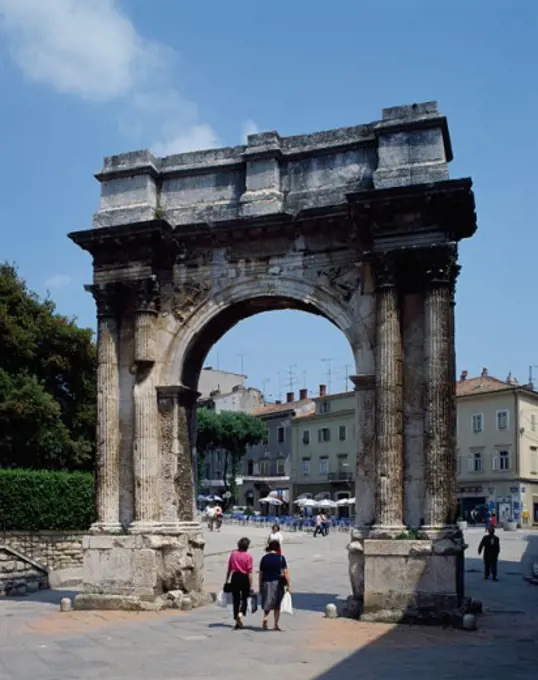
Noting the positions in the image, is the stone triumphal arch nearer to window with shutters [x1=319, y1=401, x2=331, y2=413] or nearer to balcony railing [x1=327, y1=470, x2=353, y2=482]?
balcony railing [x1=327, y1=470, x2=353, y2=482]

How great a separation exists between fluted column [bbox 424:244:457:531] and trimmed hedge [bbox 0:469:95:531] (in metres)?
12.3

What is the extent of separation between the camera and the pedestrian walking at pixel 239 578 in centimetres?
1194

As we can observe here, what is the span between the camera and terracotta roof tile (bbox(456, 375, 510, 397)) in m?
51.2

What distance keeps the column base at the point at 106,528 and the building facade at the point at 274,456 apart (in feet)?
162

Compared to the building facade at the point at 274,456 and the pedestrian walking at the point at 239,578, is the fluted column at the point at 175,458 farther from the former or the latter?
the building facade at the point at 274,456

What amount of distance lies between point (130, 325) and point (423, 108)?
5.83 metres

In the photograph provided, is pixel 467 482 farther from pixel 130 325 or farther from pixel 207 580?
pixel 130 325

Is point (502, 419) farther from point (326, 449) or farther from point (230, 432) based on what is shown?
point (230, 432)

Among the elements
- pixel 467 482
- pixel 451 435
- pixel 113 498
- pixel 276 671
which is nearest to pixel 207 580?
pixel 113 498

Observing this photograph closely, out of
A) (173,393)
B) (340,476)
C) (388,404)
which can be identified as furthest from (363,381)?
(340,476)

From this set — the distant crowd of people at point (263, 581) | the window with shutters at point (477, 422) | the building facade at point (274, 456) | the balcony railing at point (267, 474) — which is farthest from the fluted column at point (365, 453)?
the balcony railing at point (267, 474)

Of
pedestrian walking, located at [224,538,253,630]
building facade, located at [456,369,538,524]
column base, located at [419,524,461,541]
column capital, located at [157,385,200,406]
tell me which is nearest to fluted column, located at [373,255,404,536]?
column base, located at [419,524,461,541]

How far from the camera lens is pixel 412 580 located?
1270cm

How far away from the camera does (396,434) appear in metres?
13.2
